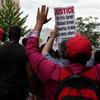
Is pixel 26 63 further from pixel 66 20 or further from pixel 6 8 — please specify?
pixel 6 8

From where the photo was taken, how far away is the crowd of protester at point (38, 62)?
476 cm

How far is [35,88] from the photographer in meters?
6.90

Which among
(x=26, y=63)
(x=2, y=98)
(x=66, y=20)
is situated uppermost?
(x=66, y=20)

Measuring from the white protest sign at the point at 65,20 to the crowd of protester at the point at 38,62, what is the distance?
539 millimetres

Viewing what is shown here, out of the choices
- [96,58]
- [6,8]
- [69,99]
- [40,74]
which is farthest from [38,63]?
[6,8]

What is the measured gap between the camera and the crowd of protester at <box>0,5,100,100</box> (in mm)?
4762

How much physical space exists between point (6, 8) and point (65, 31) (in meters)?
45.7

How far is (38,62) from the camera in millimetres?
4801

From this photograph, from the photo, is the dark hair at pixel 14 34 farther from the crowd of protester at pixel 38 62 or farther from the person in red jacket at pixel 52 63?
the person in red jacket at pixel 52 63

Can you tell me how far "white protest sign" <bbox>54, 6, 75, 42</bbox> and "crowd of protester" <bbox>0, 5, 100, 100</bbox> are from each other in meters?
0.54

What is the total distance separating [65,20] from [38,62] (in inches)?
122

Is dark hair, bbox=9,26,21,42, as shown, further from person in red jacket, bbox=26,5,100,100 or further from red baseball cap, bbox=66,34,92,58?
red baseball cap, bbox=66,34,92,58

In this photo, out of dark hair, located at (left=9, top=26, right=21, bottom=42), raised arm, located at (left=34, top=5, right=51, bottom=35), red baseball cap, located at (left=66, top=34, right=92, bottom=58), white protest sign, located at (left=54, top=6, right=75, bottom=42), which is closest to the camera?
red baseball cap, located at (left=66, top=34, right=92, bottom=58)

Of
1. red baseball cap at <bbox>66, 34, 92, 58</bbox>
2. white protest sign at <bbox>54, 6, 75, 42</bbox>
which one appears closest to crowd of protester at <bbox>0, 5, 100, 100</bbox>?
red baseball cap at <bbox>66, 34, 92, 58</bbox>
